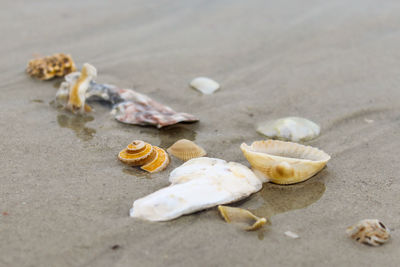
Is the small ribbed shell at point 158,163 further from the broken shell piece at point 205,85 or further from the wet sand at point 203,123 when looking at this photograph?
the broken shell piece at point 205,85

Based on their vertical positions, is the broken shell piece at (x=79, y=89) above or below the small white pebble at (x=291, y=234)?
above

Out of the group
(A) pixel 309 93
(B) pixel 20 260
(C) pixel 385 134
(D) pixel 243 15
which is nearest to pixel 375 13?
(D) pixel 243 15

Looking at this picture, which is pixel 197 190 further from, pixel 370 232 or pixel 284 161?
pixel 370 232

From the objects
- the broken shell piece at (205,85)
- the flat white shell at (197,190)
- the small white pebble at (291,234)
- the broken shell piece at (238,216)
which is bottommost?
the small white pebble at (291,234)

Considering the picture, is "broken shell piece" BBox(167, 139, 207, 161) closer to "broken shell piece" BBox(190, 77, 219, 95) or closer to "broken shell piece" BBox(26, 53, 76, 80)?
"broken shell piece" BBox(190, 77, 219, 95)

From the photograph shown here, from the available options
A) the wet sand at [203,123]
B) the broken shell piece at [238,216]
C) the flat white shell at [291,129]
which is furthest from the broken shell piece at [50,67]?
the broken shell piece at [238,216]
